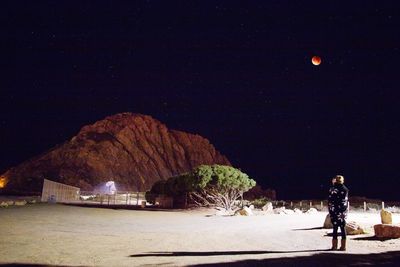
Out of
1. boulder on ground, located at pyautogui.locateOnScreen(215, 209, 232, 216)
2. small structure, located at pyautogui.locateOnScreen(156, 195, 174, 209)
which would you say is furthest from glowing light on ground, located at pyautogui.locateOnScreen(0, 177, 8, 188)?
boulder on ground, located at pyautogui.locateOnScreen(215, 209, 232, 216)

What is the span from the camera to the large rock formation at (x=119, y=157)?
9456cm

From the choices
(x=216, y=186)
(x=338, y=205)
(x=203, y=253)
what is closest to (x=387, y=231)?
(x=338, y=205)

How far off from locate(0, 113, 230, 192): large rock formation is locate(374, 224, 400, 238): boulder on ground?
85.2m

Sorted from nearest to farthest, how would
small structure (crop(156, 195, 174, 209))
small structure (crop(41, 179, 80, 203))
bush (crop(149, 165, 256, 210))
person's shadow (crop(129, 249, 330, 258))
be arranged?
person's shadow (crop(129, 249, 330, 258))
bush (crop(149, 165, 256, 210))
small structure (crop(156, 195, 174, 209))
small structure (crop(41, 179, 80, 203))

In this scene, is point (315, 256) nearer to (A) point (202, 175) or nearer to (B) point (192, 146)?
(A) point (202, 175)

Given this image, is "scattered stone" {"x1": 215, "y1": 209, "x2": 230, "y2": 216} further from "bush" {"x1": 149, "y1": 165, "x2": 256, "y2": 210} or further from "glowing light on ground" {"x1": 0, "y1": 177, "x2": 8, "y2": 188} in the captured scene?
"glowing light on ground" {"x1": 0, "y1": 177, "x2": 8, "y2": 188}

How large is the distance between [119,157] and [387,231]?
105634 mm

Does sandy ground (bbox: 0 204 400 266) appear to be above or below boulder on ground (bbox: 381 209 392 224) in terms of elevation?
below

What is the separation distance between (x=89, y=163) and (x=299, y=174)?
119812 mm

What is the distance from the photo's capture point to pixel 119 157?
111938 millimetres

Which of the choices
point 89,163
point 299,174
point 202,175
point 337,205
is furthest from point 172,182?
point 299,174

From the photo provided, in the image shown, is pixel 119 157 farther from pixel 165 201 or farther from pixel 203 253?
pixel 203 253

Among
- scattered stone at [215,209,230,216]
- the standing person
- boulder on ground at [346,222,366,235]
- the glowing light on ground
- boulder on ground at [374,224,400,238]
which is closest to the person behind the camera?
the standing person

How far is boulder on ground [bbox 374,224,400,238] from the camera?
10930 millimetres
